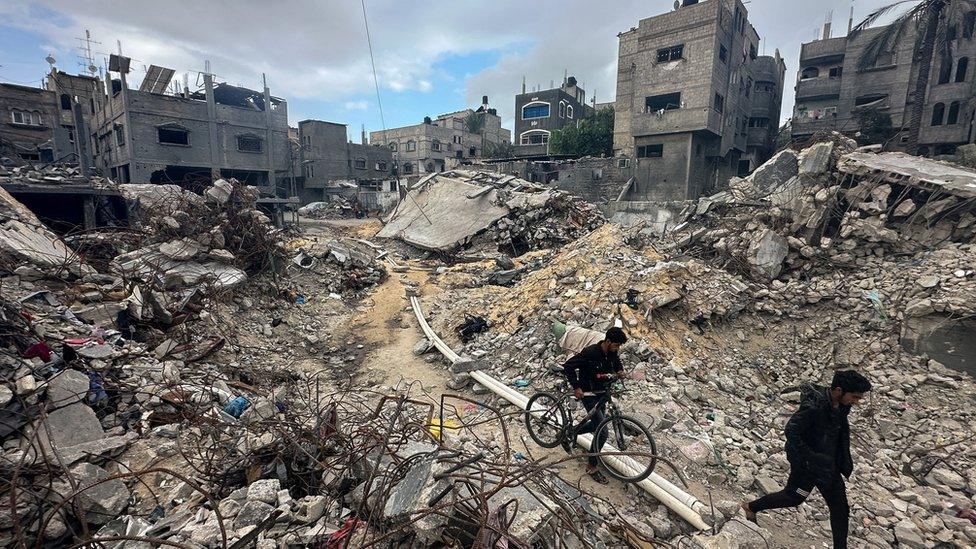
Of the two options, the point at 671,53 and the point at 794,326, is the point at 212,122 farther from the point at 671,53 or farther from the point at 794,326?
the point at 794,326

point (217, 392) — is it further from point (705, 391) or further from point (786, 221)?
point (786, 221)

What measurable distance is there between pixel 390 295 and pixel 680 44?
23.5m

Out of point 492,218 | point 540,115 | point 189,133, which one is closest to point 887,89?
point 540,115

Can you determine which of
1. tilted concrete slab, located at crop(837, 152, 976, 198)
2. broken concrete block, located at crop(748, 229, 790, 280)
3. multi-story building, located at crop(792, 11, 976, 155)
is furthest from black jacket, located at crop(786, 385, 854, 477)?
multi-story building, located at crop(792, 11, 976, 155)

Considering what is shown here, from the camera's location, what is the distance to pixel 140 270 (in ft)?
27.8

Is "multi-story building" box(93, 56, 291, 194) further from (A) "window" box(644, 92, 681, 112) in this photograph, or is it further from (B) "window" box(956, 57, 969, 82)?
(B) "window" box(956, 57, 969, 82)

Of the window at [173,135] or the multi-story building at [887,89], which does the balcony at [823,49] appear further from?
the window at [173,135]

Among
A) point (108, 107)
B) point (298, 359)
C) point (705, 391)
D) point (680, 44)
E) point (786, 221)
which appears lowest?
point (298, 359)

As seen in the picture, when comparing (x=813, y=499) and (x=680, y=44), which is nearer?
(x=813, y=499)

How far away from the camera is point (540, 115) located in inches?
1670

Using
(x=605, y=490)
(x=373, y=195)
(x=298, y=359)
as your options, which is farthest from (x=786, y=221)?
(x=373, y=195)

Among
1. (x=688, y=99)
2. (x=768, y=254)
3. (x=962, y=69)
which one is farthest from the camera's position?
(x=688, y=99)

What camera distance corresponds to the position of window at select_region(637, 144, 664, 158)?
83.5ft

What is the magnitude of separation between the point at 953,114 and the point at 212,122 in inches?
1732
